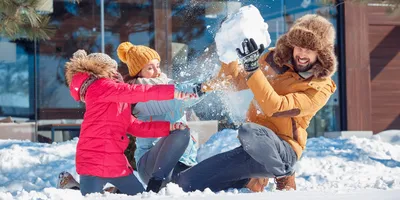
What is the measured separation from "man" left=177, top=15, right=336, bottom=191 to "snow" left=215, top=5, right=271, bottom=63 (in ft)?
0.35

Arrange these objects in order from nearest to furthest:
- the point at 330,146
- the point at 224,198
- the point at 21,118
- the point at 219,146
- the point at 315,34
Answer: the point at 224,198 < the point at 315,34 < the point at 219,146 < the point at 330,146 < the point at 21,118

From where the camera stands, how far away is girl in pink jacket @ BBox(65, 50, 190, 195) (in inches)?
172

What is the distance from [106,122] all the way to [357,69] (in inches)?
400

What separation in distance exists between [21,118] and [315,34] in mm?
8455

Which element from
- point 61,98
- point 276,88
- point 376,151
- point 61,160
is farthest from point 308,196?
point 61,98

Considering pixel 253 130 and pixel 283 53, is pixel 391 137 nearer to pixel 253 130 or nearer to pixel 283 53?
pixel 283 53

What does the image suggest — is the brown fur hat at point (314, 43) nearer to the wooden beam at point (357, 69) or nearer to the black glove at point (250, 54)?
the black glove at point (250, 54)

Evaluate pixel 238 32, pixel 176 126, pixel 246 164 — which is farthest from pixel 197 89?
pixel 246 164

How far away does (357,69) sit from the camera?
13.8 m

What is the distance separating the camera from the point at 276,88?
4.52 meters

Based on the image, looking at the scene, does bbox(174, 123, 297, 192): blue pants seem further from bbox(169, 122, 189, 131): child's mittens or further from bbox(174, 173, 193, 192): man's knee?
bbox(169, 122, 189, 131): child's mittens

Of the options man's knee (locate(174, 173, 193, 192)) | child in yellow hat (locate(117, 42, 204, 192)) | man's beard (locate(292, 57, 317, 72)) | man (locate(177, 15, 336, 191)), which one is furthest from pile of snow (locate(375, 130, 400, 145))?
man's knee (locate(174, 173, 193, 192))

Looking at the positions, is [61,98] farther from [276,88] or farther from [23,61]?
[276,88]

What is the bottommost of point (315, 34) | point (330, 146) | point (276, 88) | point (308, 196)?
point (330, 146)
